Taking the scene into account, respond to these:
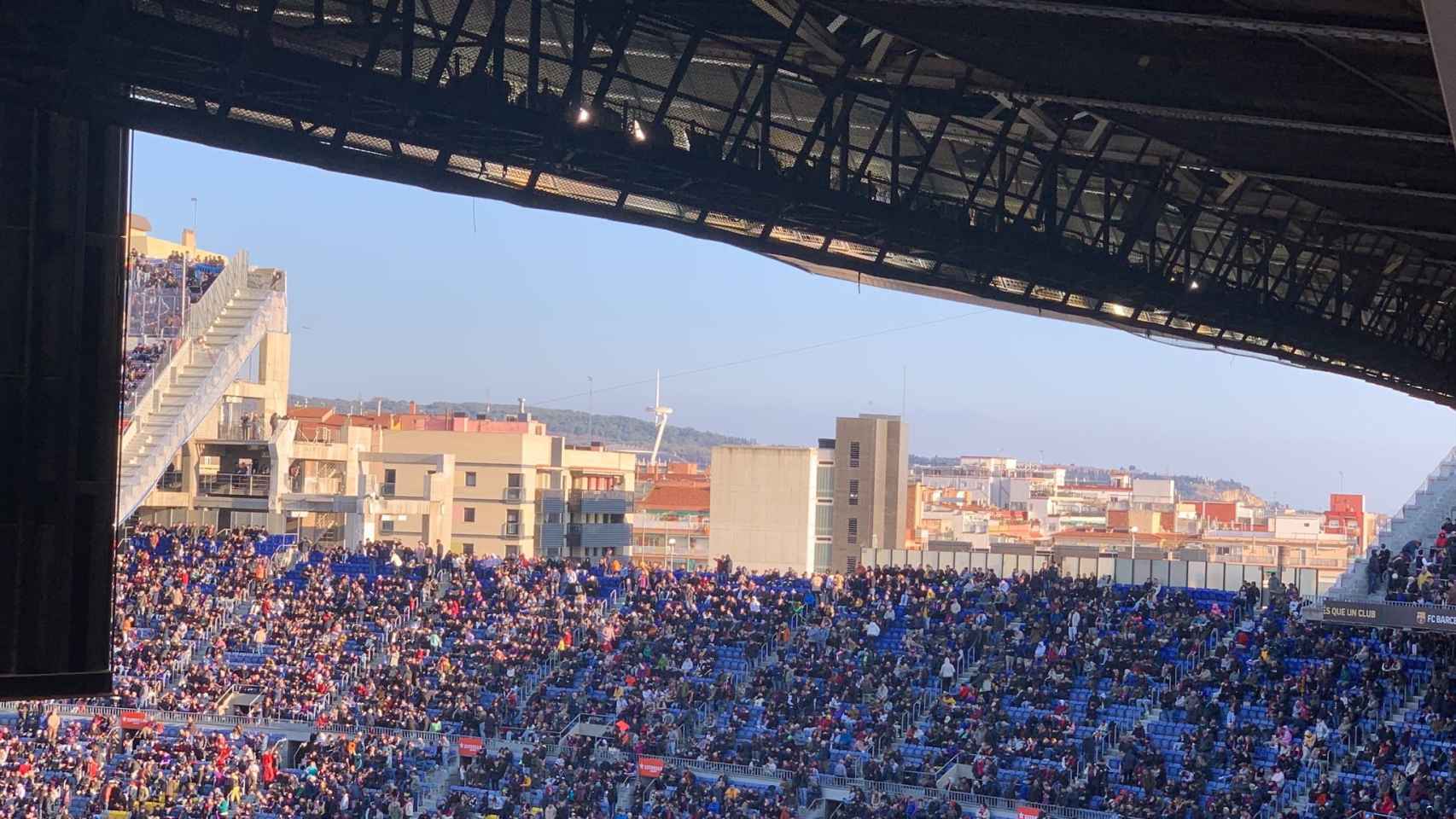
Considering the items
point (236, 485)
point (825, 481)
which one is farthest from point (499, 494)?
point (236, 485)

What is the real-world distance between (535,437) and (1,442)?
59.6m

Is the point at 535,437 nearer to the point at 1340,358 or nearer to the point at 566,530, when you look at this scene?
the point at 566,530

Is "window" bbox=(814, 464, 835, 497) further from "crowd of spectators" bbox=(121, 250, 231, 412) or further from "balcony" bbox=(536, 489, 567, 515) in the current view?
"crowd of spectators" bbox=(121, 250, 231, 412)

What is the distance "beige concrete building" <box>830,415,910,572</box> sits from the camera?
75.6 m

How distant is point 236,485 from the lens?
160 feet

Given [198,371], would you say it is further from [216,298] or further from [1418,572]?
[1418,572]

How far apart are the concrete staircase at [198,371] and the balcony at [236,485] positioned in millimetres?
4162

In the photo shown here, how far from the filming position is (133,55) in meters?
9.17

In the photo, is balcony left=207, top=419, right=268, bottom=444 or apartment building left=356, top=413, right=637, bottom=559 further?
apartment building left=356, top=413, right=637, bottom=559

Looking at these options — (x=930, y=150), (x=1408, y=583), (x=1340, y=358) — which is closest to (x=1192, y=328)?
(x=1340, y=358)

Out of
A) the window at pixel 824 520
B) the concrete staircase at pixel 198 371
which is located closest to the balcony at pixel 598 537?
the window at pixel 824 520

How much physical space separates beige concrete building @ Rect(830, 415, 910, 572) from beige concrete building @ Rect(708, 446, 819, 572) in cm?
393

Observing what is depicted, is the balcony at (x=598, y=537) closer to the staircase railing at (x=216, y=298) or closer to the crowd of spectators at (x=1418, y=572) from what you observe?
the staircase railing at (x=216, y=298)

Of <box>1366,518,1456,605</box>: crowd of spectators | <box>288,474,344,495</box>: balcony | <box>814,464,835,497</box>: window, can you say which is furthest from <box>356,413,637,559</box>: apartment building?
<box>1366,518,1456,605</box>: crowd of spectators
